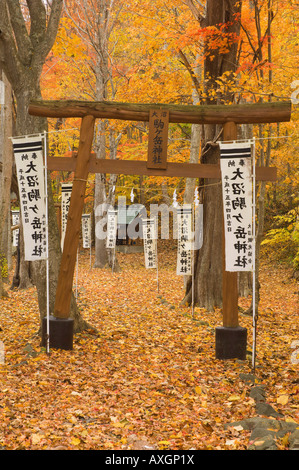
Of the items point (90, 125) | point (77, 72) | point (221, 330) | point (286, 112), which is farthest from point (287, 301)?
point (77, 72)

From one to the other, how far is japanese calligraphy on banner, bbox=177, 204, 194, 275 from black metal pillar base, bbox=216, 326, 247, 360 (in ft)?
14.1

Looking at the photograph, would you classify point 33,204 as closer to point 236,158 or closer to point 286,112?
point 236,158

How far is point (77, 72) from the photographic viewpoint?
24.6m

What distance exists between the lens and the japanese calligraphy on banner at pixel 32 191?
7.85 metres

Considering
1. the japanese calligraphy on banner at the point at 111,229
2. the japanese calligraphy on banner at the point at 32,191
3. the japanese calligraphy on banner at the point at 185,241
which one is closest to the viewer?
the japanese calligraphy on banner at the point at 32,191

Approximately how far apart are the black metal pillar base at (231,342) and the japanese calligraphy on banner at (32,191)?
3.33m

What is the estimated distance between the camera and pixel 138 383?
7043 millimetres

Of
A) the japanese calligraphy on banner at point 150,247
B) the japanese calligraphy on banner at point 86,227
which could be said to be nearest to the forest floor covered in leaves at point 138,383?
the japanese calligraphy on banner at point 150,247

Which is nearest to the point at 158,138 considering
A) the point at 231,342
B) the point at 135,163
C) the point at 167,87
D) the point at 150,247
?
the point at 135,163

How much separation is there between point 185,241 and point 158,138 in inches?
205

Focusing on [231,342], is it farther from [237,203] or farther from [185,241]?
[185,241]

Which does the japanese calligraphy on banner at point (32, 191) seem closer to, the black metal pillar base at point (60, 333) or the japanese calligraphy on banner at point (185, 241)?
the black metal pillar base at point (60, 333)

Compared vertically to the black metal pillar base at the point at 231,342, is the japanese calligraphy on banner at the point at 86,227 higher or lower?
higher

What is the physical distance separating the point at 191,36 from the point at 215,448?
422 inches
